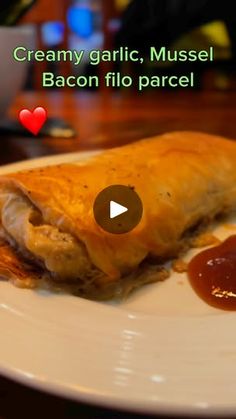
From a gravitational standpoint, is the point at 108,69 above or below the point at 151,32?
below

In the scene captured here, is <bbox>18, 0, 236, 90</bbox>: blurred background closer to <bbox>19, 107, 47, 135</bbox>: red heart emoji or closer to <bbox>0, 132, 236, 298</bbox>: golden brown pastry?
<bbox>19, 107, 47, 135</bbox>: red heart emoji

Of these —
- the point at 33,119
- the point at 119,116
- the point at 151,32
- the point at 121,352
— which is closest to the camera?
the point at 121,352

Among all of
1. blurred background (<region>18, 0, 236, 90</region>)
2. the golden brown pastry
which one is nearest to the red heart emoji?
the golden brown pastry

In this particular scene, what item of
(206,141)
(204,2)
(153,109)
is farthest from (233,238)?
(204,2)

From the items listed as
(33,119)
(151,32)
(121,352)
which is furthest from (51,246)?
(151,32)

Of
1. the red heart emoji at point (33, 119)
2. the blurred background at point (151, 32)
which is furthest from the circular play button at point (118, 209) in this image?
the blurred background at point (151, 32)

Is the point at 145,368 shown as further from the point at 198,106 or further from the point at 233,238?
the point at 198,106

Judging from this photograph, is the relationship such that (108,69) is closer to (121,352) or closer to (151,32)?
(151,32)

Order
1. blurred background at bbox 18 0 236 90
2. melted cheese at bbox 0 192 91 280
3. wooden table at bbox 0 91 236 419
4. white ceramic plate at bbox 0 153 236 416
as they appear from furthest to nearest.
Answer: blurred background at bbox 18 0 236 90 → wooden table at bbox 0 91 236 419 → melted cheese at bbox 0 192 91 280 → white ceramic plate at bbox 0 153 236 416

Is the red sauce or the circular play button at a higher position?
the circular play button
